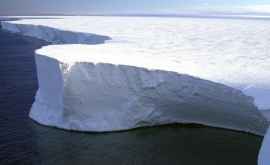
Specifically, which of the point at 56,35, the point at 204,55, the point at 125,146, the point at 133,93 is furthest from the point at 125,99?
the point at 56,35

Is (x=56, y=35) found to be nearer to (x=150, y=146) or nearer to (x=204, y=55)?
(x=204, y=55)

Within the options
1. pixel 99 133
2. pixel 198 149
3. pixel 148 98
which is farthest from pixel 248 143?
pixel 99 133

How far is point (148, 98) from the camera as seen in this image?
763 centimetres

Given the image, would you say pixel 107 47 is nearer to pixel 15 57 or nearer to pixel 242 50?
pixel 242 50

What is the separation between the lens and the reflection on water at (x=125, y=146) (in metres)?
6.62

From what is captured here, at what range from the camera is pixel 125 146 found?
281 inches

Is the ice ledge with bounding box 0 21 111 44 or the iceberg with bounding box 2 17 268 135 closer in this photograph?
the iceberg with bounding box 2 17 268 135

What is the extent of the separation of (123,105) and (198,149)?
158cm

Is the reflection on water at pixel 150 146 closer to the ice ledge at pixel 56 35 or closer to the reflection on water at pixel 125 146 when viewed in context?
the reflection on water at pixel 125 146

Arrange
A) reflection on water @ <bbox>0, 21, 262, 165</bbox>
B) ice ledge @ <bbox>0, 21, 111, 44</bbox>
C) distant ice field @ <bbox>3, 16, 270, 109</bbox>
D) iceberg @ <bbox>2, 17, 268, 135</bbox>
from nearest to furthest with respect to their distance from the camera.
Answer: reflection on water @ <bbox>0, 21, 262, 165</bbox> < distant ice field @ <bbox>3, 16, 270, 109</bbox> < iceberg @ <bbox>2, 17, 268, 135</bbox> < ice ledge @ <bbox>0, 21, 111, 44</bbox>

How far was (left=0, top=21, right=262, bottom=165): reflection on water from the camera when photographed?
662 centimetres

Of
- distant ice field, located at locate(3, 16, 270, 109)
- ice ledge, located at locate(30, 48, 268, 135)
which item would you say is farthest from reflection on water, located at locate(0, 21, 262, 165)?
distant ice field, located at locate(3, 16, 270, 109)

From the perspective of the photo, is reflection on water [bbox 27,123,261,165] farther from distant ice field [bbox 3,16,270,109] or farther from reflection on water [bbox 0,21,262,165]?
distant ice field [bbox 3,16,270,109]

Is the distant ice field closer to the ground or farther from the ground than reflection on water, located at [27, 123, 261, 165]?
farther from the ground
